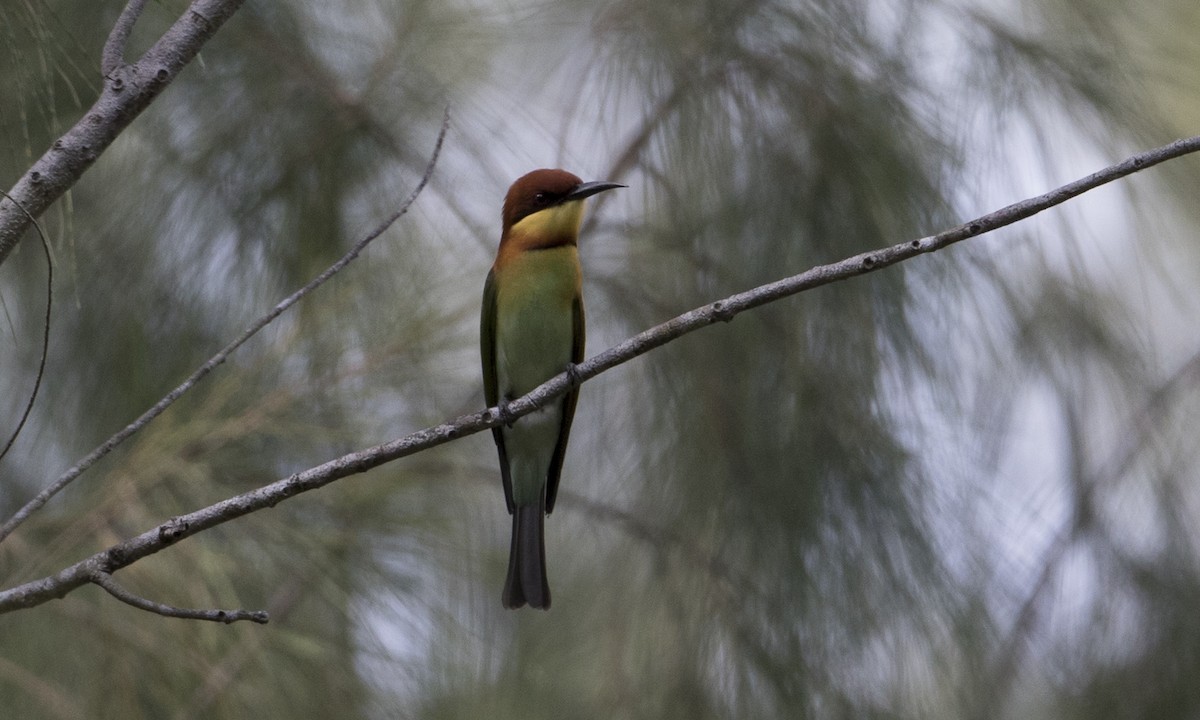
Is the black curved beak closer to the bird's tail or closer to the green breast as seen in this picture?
the green breast

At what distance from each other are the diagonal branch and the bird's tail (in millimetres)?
1109

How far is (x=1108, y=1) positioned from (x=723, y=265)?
100 cm

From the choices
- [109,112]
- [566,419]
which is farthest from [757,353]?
[109,112]

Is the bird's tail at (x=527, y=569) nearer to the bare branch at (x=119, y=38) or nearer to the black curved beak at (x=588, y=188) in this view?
the black curved beak at (x=588, y=188)

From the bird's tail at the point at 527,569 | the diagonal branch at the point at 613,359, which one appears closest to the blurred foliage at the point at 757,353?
the bird's tail at the point at 527,569

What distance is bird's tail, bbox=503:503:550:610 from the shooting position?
2.80 metres

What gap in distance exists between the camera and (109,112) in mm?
1519

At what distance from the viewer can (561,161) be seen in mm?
2838

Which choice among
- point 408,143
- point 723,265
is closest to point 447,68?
point 408,143

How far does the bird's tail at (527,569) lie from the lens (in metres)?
2.80

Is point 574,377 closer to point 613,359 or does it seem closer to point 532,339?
point 613,359

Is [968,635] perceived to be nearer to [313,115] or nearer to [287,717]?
[287,717]

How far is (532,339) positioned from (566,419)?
0.20 meters

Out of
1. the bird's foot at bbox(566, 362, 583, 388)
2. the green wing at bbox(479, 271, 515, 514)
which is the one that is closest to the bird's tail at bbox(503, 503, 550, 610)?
the green wing at bbox(479, 271, 515, 514)
